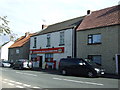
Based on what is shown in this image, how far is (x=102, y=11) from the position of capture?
2806 cm

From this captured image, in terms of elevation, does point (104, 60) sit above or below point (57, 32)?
below

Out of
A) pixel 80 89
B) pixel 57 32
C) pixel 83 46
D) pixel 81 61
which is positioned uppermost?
pixel 57 32

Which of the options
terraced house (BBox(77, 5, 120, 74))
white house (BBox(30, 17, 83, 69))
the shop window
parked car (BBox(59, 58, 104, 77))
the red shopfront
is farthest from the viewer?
the shop window

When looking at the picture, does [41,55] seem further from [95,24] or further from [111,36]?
[111,36]

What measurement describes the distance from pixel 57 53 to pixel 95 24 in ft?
29.1

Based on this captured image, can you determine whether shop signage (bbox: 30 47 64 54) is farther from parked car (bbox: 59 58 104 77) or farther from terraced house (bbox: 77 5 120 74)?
parked car (bbox: 59 58 104 77)

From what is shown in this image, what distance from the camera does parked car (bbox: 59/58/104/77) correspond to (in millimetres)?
18031

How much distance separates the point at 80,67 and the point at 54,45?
13543 millimetres

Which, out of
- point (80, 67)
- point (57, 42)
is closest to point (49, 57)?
point (57, 42)

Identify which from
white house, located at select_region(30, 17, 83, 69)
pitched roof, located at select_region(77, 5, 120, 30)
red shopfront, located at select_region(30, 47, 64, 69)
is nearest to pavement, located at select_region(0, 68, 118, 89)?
pitched roof, located at select_region(77, 5, 120, 30)

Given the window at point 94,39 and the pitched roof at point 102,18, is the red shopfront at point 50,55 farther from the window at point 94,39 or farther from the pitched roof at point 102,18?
the window at point 94,39

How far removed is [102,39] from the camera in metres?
23.5

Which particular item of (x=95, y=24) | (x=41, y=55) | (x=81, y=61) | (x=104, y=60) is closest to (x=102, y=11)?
(x=95, y=24)

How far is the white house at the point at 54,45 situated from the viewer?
2873 centimetres
